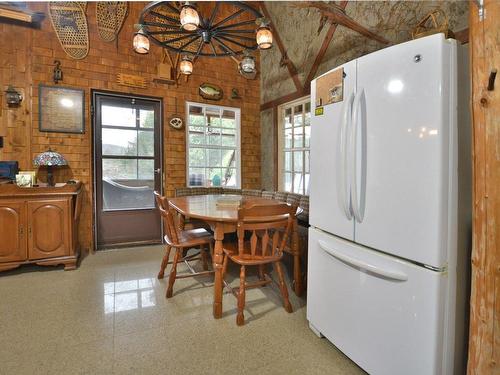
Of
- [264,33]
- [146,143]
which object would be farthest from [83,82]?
[264,33]

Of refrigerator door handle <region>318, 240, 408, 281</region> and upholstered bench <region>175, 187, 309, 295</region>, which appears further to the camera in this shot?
upholstered bench <region>175, 187, 309, 295</region>

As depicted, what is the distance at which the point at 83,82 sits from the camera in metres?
3.86

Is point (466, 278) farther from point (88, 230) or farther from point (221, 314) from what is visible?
point (88, 230)

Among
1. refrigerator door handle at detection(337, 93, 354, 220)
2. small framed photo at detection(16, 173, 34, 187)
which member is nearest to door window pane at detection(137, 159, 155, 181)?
small framed photo at detection(16, 173, 34, 187)

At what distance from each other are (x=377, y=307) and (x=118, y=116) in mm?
4156

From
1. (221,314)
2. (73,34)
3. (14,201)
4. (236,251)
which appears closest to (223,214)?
(236,251)

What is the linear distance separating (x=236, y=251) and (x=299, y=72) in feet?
10.6

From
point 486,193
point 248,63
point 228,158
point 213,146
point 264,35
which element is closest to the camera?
point 486,193

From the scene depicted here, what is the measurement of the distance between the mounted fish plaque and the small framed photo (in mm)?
2705

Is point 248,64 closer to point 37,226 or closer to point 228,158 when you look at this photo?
point 228,158

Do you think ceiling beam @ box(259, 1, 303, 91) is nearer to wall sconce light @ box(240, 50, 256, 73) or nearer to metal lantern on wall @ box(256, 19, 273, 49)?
wall sconce light @ box(240, 50, 256, 73)

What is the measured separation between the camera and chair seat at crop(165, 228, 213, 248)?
2467mm

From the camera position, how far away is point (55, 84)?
371cm

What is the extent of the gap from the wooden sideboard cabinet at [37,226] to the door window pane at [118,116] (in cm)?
126
